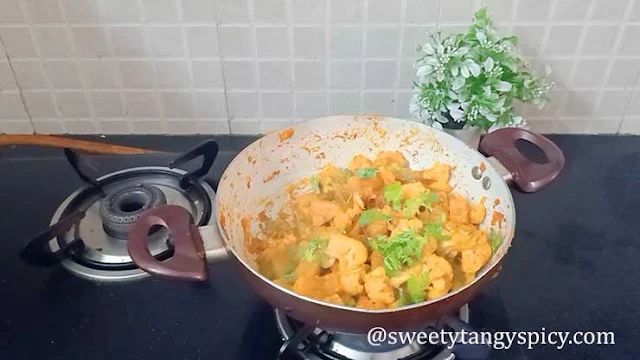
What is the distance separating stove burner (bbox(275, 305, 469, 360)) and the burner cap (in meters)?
0.20

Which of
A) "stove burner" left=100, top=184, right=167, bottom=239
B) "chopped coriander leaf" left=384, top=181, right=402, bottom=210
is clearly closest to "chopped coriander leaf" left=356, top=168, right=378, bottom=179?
"chopped coriander leaf" left=384, top=181, right=402, bottom=210

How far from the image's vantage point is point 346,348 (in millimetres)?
668

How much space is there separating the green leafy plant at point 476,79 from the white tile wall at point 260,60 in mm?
72

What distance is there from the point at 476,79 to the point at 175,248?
16.9 inches

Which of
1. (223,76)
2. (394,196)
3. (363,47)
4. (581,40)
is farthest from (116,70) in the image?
(581,40)

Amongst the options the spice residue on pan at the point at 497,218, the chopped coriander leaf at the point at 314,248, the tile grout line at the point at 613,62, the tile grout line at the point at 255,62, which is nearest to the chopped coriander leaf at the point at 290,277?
the chopped coriander leaf at the point at 314,248

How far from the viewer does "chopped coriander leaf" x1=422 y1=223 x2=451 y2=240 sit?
681mm

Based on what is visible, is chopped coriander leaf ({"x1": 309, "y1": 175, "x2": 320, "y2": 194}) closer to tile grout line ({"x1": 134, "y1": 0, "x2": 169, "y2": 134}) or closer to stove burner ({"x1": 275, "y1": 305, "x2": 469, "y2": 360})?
stove burner ({"x1": 275, "y1": 305, "x2": 469, "y2": 360})

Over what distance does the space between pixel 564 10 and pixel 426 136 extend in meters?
0.27

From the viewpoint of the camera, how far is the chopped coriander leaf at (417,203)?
714 mm

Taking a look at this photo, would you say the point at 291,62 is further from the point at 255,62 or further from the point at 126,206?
the point at 126,206

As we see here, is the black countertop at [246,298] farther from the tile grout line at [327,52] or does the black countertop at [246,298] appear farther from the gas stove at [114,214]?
the tile grout line at [327,52]

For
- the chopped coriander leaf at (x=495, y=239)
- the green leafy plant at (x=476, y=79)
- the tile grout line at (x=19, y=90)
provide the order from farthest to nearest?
the tile grout line at (x=19, y=90), the green leafy plant at (x=476, y=79), the chopped coriander leaf at (x=495, y=239)

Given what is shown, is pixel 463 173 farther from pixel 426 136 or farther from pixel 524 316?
pixel 524 316
